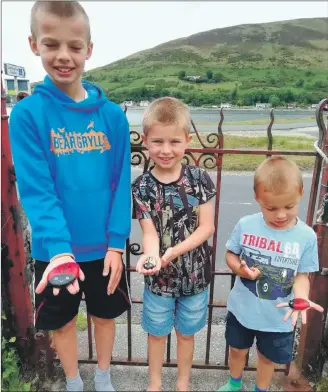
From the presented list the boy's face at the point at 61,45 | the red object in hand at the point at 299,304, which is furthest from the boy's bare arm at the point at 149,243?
the boy's face at the point at 61,45

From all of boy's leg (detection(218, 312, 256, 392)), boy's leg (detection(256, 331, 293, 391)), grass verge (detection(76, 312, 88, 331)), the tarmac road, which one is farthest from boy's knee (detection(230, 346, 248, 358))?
the tarmac road

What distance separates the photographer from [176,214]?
171 cm

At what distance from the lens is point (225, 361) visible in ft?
7.53

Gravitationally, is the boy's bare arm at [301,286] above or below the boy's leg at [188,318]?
above

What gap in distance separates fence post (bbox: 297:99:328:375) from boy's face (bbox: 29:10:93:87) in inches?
47.1

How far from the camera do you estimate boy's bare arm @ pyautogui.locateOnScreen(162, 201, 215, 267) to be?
1.60 m

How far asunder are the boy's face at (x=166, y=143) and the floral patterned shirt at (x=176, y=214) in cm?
11

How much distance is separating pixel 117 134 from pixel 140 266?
2.05 ft

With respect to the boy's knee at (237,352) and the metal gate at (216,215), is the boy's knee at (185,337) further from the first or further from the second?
the metal gate at (216,215)

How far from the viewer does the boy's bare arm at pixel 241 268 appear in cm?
166

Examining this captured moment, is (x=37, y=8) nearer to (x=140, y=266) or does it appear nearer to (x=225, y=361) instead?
(x=140, y=266)

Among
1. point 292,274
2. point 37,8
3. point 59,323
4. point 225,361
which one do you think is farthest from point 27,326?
point 37,8

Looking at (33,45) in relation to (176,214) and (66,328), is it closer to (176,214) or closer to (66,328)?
(176,214)

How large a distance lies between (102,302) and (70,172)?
693 mm
